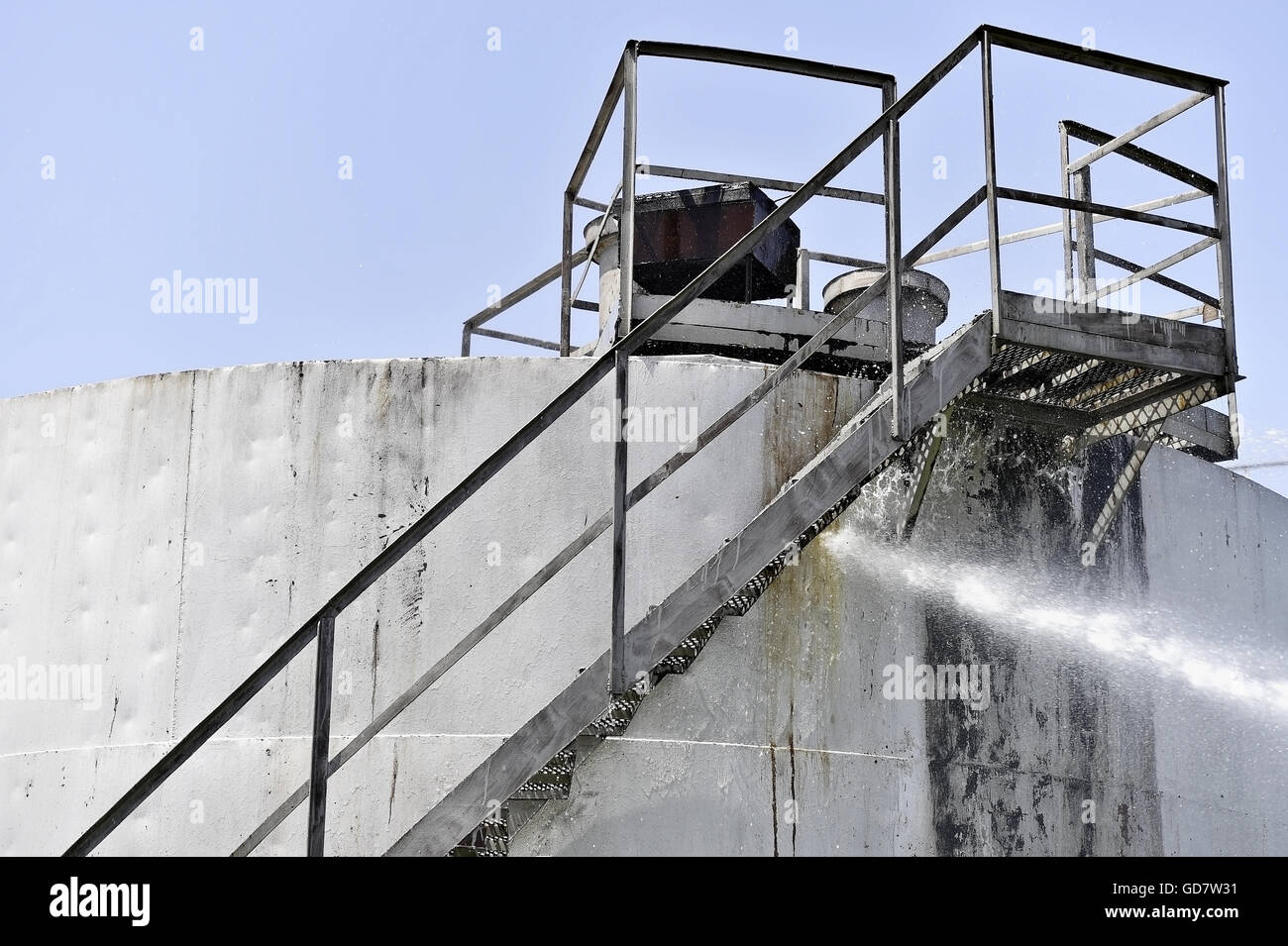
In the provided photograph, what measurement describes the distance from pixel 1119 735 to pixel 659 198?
15.9 ft

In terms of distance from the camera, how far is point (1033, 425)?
26.1 feet

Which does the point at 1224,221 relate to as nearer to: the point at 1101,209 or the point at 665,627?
the point at 1101,209

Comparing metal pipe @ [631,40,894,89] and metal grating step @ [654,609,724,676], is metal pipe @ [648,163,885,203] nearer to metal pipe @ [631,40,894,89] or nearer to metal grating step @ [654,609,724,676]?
metal pipe @ [631,40,894,89]

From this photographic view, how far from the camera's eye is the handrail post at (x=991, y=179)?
6926 mm

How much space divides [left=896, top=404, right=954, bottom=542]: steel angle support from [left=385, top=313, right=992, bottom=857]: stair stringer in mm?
769

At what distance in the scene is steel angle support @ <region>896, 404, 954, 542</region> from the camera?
7.45 meters

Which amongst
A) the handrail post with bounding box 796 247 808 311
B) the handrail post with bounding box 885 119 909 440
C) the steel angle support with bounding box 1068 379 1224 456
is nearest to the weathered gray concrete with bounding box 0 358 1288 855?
the steel angle support with bounding box 1068 379 1224 456

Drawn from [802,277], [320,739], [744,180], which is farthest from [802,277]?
[320,739]

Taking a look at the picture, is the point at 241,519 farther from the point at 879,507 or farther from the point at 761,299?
the point at 761,299

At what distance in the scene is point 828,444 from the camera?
759 centimetres

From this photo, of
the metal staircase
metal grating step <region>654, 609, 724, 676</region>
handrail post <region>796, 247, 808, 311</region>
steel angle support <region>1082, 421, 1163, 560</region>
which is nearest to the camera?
the metal staircase

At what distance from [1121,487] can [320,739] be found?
4.54 m

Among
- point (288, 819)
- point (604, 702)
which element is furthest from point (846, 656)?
point (288, 819)

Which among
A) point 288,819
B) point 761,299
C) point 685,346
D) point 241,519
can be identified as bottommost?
point 288,819
